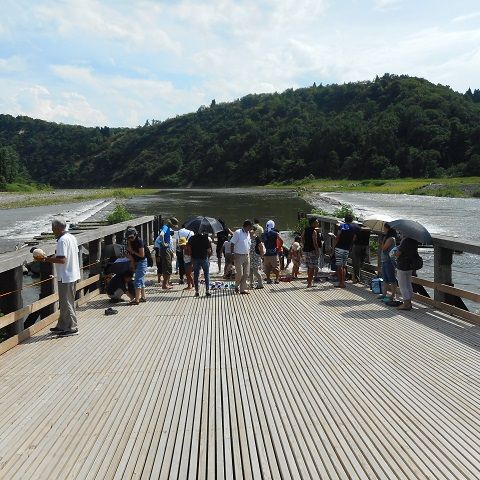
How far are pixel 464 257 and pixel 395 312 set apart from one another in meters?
15.9

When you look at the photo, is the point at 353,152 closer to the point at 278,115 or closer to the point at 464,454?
the point at 278,115

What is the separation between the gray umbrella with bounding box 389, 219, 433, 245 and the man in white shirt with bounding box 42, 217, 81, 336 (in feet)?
15.6

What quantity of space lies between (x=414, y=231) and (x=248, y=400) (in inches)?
171

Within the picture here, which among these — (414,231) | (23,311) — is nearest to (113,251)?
(23,311)

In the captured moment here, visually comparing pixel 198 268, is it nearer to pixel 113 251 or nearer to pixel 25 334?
pixel 113 251

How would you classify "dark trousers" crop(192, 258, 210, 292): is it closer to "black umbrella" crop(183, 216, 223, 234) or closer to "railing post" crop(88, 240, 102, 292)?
"black umbrella" crop(183, 216, 223, 234)

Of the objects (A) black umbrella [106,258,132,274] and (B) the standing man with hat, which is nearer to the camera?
(A) black umbrella [106,258,132,274]

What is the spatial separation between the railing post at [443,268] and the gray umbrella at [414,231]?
34 cm

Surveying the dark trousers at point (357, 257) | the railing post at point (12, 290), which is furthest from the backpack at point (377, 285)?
the railing post at point (12, 290)

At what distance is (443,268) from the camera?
27.3ft

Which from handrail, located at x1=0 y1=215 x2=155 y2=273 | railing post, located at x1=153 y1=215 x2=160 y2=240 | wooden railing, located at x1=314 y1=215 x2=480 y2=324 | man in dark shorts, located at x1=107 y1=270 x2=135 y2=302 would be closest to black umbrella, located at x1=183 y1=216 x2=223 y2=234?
man in dark shorts, located at x1=107 y1=270 x2=135 y2=302

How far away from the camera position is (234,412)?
4.54 meters

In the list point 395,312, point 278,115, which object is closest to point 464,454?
point 395,312

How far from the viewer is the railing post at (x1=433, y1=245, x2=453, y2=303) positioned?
27.2ft
